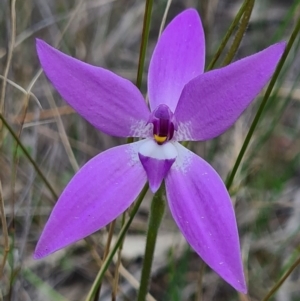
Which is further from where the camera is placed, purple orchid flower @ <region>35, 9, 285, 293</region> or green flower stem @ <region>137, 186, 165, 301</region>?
green flower stem @ <region>137, 186, 165, 301</region>

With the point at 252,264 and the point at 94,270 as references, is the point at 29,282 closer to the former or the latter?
the point at 94,270

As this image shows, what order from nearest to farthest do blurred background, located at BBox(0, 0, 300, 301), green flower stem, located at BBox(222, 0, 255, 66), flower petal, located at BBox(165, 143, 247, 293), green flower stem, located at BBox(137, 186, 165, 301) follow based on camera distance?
flower petal, located at BBox(165, 143, 247, 293), green flower stem, located at BBox(137, 186, 165, 301), green flower stem, located at BBox(222, 0, 255, 66), blurred background, located at BBox(0, 0, 300, 301)

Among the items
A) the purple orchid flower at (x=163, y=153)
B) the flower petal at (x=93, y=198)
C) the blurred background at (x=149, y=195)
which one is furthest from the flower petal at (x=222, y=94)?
the blurred background at (x=149, y=195)

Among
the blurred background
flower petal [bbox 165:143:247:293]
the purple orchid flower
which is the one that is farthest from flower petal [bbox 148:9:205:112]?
the blurred background

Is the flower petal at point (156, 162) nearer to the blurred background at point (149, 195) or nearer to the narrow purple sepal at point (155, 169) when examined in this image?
the narrow purple sepal at point (155, 169)

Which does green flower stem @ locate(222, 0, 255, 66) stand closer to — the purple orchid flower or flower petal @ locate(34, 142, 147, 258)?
the purple orchid flower

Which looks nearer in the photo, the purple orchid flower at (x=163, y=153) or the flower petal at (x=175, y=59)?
the purple orchid flower at (x=163, y=153)
